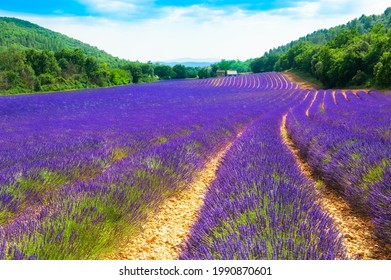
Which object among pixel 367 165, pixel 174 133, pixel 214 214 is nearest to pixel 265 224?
pixel 214 214

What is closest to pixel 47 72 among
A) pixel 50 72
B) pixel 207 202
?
pixel 50 72

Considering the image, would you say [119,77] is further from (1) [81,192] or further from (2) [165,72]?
(1) [81,192]

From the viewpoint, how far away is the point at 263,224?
2141mm

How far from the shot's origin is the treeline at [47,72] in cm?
4259

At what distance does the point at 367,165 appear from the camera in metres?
3.63

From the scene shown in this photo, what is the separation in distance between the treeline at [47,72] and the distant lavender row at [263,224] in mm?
43771

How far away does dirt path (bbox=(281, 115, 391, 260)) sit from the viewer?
2.58m

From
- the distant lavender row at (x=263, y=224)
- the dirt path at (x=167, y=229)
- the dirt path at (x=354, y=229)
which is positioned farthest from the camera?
the dirt path at (x=167, y=229)

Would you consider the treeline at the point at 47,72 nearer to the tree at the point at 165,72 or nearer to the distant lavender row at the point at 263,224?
the tree at the point at 165,72

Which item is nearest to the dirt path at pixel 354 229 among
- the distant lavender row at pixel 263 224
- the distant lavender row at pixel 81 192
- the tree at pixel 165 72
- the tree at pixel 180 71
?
the distant lavender row at pixel 263 224

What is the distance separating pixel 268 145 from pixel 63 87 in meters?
45.8

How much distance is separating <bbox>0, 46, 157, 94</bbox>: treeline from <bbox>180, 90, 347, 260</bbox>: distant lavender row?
43771 mm

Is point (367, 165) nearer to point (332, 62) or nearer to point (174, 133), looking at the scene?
point (174, 133)

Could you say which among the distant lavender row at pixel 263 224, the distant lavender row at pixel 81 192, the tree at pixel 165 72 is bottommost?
the tree at pixel 165 72
